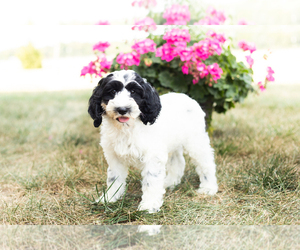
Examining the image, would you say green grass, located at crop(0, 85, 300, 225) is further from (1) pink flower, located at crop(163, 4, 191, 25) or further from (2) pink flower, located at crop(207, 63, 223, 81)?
(1) pink flower, located at crop(163, 4, 191, 25)

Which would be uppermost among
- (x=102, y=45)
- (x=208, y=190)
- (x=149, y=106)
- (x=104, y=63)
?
(x=102, y=45)

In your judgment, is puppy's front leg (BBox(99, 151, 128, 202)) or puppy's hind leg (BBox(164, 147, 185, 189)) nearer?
puppy's front leg (BBox(99, 151, 128, 202))

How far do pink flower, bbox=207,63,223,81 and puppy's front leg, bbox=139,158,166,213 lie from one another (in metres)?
1.75

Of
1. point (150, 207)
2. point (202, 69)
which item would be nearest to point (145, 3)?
point (202, 69)

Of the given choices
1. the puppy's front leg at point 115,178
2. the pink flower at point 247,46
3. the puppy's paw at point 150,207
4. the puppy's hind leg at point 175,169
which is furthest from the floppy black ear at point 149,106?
the pink flower at point 247,46

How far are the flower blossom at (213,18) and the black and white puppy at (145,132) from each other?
1.97 meters

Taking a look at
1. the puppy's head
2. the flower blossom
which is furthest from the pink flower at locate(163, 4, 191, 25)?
the puppy's head

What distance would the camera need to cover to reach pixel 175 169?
11.6 feet

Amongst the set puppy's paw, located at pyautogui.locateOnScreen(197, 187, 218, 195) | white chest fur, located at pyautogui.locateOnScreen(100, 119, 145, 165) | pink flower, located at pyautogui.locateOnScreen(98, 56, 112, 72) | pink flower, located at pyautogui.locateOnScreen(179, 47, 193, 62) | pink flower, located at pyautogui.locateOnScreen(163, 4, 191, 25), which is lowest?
puppy's paw, located at pyautogui.locateOnScreen(197, 187, 218, 195)

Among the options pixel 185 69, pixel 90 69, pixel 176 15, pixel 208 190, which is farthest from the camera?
pixel 176 15

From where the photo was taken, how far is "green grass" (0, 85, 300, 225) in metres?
2.82

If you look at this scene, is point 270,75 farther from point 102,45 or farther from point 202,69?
point 102,45

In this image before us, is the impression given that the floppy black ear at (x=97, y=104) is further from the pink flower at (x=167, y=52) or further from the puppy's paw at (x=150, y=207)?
the pink flower at (x=167, y=52)

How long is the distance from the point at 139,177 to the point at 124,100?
51.4 inches
